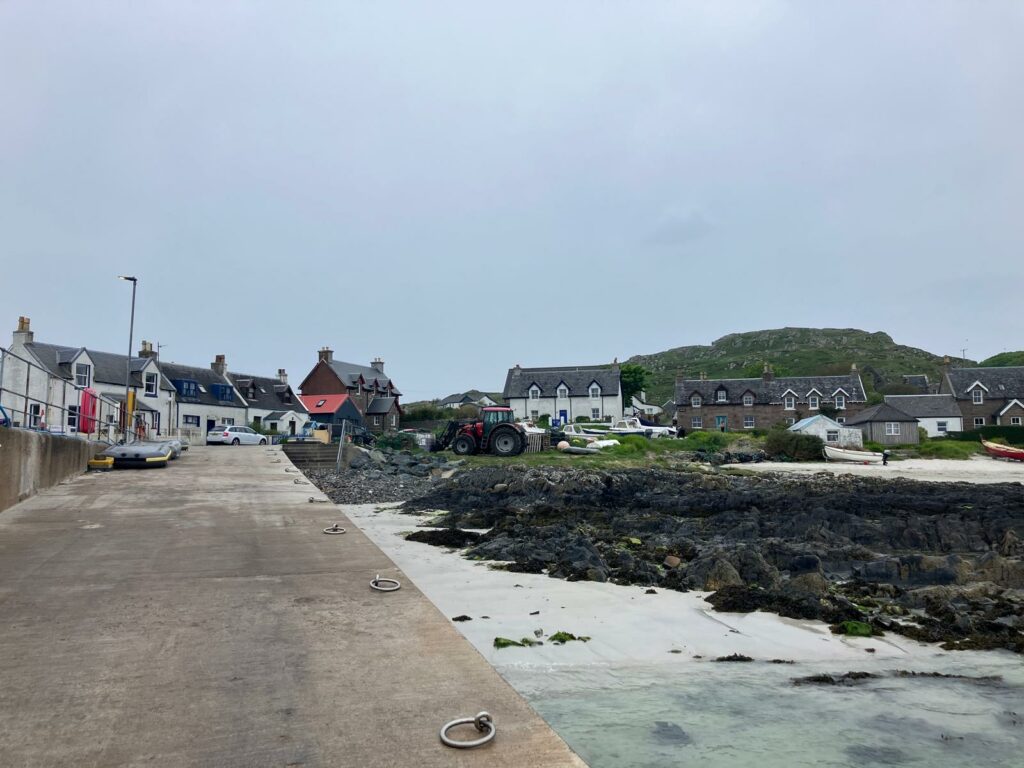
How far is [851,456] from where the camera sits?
119 feet

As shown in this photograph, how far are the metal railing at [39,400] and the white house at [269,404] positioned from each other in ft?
114

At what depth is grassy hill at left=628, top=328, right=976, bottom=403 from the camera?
4525 inches

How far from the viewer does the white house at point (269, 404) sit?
2346 inches

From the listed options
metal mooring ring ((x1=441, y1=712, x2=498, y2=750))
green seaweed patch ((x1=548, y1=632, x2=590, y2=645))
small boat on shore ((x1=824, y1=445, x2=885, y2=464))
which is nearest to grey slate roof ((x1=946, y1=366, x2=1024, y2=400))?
small boat on shore ((x1=824, y1=445, x2=885, y2=464))

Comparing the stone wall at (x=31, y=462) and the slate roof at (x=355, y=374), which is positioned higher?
the slate roof at (x=355, y=374)

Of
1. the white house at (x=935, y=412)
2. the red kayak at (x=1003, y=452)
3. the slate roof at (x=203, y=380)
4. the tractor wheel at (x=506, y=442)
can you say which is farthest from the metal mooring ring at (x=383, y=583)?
the white house at (x=935, y=412)

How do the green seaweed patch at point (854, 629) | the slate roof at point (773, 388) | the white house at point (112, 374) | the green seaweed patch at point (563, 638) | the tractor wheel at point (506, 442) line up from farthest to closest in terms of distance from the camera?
the slate roof at point (773, 388) < the white house at point (112, 374) < the tractor wheel at point (506, 442) < the green seaweed patch at point (854, 629) < the green seaweed patch at point (563, 638)

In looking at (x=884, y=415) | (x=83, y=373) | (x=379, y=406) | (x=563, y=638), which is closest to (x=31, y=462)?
(x=563, y=638)

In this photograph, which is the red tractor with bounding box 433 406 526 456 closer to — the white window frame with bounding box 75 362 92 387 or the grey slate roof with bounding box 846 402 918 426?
the white window frame with bounding box 75 362 92 387

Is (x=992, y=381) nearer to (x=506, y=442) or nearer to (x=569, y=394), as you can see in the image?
(x=569, y=394)

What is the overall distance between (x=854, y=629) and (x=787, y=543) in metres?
4.56

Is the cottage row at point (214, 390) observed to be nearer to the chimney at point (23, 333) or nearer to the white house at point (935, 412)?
the chimney at point (23, 333)

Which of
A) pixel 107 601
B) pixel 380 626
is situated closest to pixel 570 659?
pixel 380 626

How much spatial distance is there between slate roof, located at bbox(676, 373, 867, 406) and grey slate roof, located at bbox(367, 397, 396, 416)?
27.5 meters
